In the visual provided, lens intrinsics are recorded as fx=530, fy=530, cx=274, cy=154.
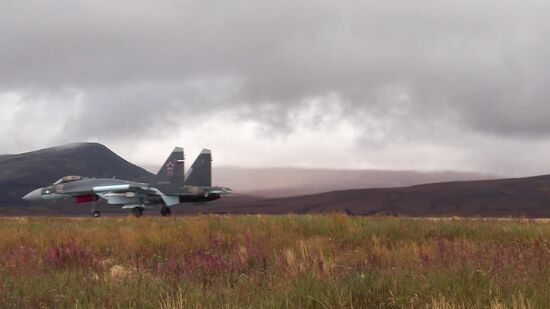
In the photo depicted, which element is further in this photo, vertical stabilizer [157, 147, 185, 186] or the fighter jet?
vertical stabilizer [157, 147, 185, 186]

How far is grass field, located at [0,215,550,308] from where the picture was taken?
5.67 m

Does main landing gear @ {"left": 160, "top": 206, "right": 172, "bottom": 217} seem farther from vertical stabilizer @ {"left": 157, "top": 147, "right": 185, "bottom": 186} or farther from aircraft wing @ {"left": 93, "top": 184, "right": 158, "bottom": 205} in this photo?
vertical stabilizer @ {"left": 157, "top": 147, "right": 185, "bottom": 186}

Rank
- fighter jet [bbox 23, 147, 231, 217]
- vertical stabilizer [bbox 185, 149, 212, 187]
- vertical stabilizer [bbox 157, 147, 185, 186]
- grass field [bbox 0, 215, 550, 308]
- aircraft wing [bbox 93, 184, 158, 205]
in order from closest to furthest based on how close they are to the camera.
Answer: grass field [bbox 0, 215, 550, 308] < aircraft wing [bbox 93, 184, 158, 205] < fighter jet [bbox 23, 147, 231, 217] < vertical stabilizer [bbox 157, 147, 185, 186] < vertical stabilizer [bbox 185, 149, 212, 187]

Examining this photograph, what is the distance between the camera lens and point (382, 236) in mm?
13789

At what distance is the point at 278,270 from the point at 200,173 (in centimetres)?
4015

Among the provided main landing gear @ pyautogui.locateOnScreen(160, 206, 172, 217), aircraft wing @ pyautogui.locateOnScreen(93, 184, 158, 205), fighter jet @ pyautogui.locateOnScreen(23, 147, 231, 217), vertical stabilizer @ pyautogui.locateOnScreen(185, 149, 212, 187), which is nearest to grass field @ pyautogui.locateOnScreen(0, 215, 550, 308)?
aircraft wing @ pyautogui.locateOnScreen(93, 184, 158, 205)

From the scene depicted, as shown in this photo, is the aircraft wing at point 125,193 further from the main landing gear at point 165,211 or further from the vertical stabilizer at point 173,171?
the vertical stabilizer at point 173,171

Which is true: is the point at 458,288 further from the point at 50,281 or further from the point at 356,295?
the point at 50,281

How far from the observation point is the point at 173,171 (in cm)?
4553

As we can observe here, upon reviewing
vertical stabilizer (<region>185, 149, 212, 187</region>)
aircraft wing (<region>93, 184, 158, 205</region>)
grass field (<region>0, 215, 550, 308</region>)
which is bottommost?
grass field (<region>0, 215, 550, 308</region>)

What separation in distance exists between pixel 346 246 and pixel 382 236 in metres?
1.52

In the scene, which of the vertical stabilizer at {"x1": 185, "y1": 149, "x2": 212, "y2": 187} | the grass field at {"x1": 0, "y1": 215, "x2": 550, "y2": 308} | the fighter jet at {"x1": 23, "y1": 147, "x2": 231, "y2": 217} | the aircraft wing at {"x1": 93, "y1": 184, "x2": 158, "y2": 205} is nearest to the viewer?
the grass field at {"x1": 0, "y1": 215, "x2": 550, "y2": 308}

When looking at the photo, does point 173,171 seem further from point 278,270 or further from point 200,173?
point 278,270

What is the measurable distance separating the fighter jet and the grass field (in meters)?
26.1
